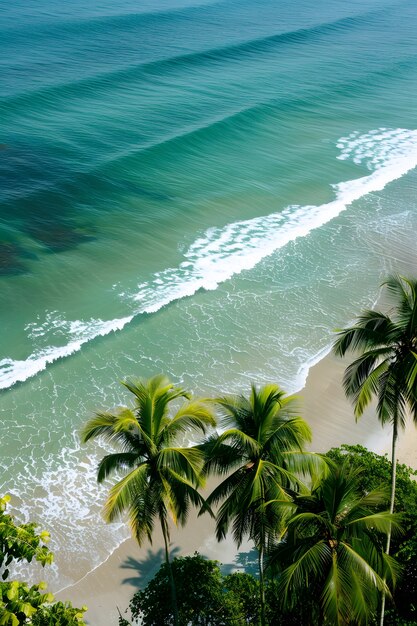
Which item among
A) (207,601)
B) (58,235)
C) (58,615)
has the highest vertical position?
(58,235)

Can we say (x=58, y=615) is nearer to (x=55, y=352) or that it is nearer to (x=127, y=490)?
(x=127, y=490)

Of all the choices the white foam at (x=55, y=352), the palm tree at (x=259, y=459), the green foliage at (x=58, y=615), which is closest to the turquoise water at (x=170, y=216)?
the white foam at (x=55, y=352)

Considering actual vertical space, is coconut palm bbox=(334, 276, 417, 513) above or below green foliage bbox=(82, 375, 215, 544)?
above

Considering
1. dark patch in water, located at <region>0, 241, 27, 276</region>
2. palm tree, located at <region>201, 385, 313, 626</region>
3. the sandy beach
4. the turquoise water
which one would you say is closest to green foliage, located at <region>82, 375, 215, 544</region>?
palm tree, located at <region>201, 385, 313, 626</region>

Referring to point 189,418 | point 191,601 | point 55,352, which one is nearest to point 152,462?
point 189,418

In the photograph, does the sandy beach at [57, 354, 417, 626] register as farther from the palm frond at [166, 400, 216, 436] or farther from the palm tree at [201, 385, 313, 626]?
the palm frond at [166, 400, 216, 436]

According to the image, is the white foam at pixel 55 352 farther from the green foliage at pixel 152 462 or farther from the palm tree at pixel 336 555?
the palm tree at pixel 336 555
